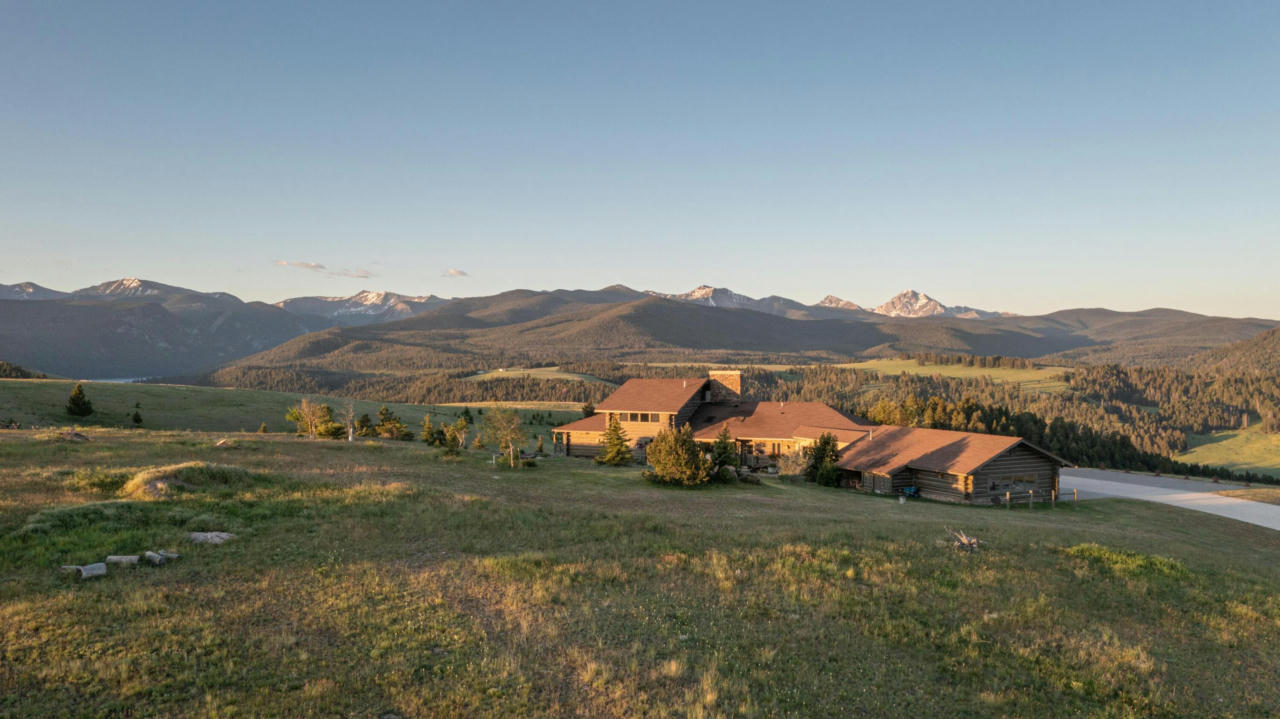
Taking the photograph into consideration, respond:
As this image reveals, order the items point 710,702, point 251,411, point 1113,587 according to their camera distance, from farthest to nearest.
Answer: point 251,411 → point 1113,587 → point 710,702

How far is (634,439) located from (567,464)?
47.5 ft

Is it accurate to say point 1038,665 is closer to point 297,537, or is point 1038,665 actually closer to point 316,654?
point 316,654

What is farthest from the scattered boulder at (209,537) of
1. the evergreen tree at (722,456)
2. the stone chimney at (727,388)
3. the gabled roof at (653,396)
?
the stone chimney at (727,388)

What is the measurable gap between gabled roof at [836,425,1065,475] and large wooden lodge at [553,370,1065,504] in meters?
0.08

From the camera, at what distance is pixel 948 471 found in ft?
151

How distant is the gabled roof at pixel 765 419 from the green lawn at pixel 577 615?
34.5 meters

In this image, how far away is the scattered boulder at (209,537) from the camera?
55.6 feet

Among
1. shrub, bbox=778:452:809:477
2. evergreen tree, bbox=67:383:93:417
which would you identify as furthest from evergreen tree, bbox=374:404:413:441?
shrub, bbox=778:452:809:477

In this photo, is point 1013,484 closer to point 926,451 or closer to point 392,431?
point 926,451

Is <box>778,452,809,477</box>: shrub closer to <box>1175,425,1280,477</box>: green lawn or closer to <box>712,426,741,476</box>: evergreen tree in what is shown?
<box>712,426,741,476</box>: evergreen tree

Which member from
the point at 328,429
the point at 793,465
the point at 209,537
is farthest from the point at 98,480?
the point at 793,465

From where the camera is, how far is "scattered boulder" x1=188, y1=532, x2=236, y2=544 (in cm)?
1694

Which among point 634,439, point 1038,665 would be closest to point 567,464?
point 634,439

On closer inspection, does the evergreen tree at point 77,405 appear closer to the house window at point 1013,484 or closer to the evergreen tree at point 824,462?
the evergreen tree at point 824,462
